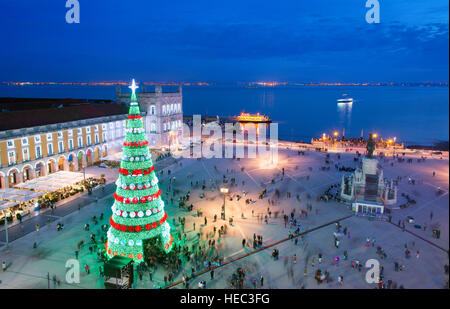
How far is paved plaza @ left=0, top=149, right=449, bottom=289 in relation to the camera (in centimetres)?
1939

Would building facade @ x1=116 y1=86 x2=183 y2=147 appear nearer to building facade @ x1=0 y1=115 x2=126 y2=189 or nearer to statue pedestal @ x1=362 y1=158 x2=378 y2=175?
building facade @ x1=0 y1=115 x2=126 y2=189

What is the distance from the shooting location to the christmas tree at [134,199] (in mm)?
19391

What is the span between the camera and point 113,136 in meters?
50.9

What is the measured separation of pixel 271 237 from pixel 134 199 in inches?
419

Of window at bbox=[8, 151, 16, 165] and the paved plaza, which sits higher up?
window at bbox=[8, 151, 16, 165]

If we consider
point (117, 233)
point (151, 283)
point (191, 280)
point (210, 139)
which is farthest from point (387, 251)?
point (210, 139)

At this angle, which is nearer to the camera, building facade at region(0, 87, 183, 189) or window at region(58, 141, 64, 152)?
building facade at region(0, 87, 183, 189)

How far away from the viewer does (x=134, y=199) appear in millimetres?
19516

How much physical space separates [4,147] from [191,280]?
25340 millimetres

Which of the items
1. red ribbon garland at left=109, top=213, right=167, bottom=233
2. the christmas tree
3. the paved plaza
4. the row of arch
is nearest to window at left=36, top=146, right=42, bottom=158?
the row of arch

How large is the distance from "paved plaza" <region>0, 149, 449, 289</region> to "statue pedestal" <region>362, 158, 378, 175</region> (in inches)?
139

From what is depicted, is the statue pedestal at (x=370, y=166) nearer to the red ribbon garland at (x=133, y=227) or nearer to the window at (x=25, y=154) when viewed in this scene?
the red ribbon garland at (x=133, y=227)

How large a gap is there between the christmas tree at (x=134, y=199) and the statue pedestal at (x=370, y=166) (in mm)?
23307
